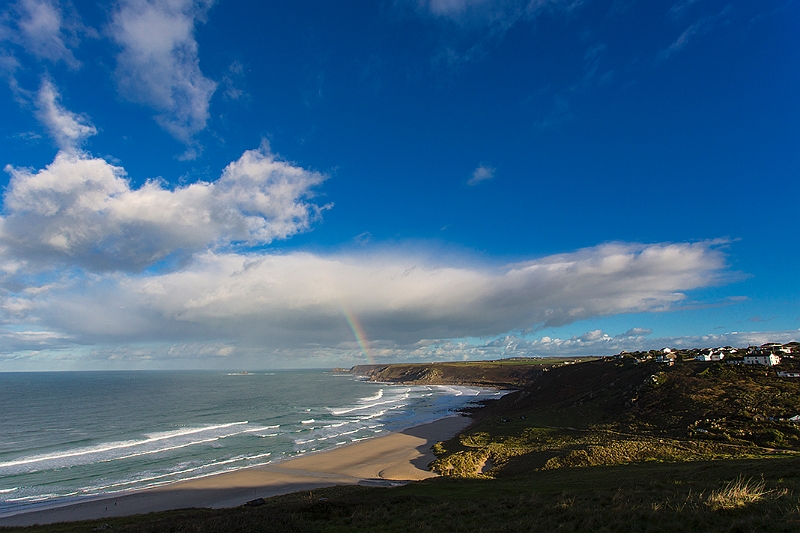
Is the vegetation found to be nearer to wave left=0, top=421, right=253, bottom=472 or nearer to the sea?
the sea

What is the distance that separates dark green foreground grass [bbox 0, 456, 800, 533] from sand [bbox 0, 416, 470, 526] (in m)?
7.21

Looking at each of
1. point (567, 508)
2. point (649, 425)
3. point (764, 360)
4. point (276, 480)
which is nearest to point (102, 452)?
point (276, 480)

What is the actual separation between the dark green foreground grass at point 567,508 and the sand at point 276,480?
721cm

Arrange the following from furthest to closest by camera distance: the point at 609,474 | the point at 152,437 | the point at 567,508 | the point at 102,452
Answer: the point at 152,437, the point at 102,452, the point at 609,474, the point at 567,508

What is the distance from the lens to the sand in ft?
106

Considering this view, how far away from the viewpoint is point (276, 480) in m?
41.7

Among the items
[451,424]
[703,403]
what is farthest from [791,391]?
[451,424]

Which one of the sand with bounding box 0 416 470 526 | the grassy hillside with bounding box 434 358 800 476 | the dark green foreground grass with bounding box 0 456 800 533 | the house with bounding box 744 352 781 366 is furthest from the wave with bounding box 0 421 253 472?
the house with bounding box 744 352 781 366

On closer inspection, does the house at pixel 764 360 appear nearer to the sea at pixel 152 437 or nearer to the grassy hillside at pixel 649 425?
the grassy hillside at pixel 649 425

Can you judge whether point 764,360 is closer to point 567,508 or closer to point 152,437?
point 567,508

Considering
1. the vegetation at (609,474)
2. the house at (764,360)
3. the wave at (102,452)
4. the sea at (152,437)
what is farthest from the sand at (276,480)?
the house at (764,360)

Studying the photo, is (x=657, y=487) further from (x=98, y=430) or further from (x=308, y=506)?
(x=98, y=430)

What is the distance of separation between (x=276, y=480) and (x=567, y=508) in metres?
34.6

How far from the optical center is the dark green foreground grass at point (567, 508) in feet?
41.6
